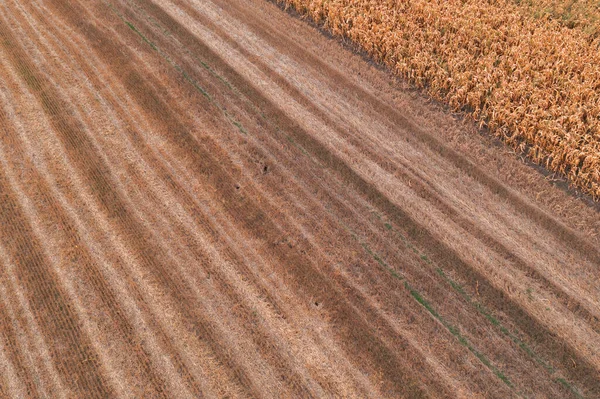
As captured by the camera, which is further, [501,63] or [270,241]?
[501,63]

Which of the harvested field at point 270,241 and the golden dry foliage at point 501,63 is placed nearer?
the harvested field at point 270,241

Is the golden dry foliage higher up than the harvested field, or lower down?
higher up

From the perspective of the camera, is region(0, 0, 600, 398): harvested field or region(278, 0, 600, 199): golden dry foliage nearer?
region(0, 0, 600, 398): harvested field

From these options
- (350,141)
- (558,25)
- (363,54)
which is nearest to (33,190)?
(350,141)

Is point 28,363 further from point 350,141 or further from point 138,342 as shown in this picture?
point 350,141
